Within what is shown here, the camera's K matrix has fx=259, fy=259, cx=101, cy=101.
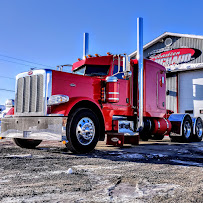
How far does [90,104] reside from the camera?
20.7 ft

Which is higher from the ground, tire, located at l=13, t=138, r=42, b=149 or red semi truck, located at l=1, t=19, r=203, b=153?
red semi truck, located at l=1, t=19, r=203, b=153

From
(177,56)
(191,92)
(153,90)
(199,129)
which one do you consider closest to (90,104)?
(153,90)

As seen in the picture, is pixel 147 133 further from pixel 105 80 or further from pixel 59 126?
pixel 59 126

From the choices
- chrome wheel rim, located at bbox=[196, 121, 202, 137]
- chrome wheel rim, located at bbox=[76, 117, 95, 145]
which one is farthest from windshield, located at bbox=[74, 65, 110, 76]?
chrome wheel rim, located at bbox=[196, 121, 202, 137]

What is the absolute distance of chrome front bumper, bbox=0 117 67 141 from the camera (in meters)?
5.54

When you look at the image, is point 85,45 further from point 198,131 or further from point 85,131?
point 198,131

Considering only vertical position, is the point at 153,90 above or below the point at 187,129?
above

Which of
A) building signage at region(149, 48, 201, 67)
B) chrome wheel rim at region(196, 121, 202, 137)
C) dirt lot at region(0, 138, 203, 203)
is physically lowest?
dirt lot at region(0, 138, 203, 203)

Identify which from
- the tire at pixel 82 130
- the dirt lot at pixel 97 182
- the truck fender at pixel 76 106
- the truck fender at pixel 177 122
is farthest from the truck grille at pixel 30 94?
the truck fender at pixel 177 122

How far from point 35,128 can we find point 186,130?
6822 millimetres

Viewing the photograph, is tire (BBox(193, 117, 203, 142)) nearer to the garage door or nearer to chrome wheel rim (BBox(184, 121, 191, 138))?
chrome wheel rim (BBox(184, 121, 191, 138))

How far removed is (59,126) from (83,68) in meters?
2.54

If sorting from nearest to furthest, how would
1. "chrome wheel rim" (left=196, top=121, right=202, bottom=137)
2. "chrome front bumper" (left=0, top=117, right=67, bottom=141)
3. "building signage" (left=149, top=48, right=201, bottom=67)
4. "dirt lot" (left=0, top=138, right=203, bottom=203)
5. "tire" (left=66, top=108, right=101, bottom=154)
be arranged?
"dirt lot" (left=0, top=138, right=203, bottom=203), "chrome front bumper" (left=0, top=117, right=67, bottom=141), "tire" (left=66, top=108, right=101, bottom=154), "chrome wheel rim" (left=196, top=121, right=202, bottom=137), "building signage" (left=149, top=48, right=201, bottom=67)

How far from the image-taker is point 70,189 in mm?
2818
